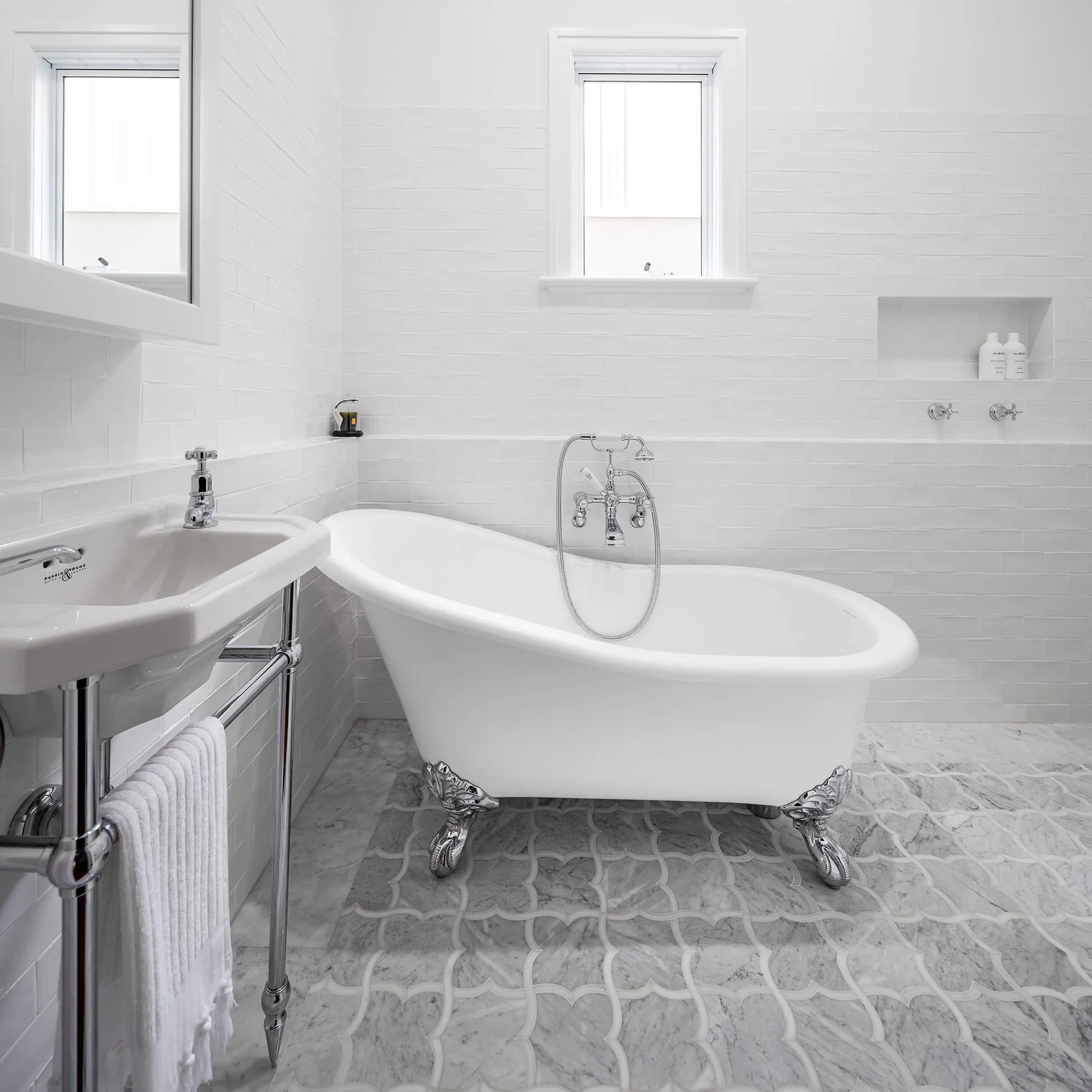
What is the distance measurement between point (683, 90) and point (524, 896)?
2.93 metres

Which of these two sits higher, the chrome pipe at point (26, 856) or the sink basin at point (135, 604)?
the sink basin at point (135, 604)

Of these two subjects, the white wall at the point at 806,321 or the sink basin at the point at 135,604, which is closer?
the sink basin at the point at 135,604

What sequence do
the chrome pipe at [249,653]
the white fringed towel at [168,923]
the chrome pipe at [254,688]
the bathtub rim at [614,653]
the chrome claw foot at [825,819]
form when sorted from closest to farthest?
the white fringed towel at [168,923] < the chrome pipe at [254,688] < the chrome pipe at [249,653] < the bathtub rim at [614,653] < the chrome claw foot at [825,819]

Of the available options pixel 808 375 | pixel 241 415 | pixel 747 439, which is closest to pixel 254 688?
pixel 241 415

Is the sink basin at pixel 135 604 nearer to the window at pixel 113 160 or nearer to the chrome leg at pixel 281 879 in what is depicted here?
the chrome leg at pixel 281 879

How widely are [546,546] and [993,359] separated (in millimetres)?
1838

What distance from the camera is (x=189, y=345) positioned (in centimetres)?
165

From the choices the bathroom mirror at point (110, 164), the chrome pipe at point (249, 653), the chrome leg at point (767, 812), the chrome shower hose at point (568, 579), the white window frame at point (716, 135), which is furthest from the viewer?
the white window frame at point (716, 135)

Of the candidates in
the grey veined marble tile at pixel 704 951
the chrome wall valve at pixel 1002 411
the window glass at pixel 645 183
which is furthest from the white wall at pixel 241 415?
the chrome wall valve at pixel 1002 411

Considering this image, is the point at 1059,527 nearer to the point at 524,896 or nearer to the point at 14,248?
the point at 524,896

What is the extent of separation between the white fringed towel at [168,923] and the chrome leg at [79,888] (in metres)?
0.09

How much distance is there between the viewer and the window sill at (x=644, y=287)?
9.23 ft

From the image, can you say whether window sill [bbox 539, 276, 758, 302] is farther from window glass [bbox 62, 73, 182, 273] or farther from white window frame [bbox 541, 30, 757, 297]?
window glass [bbox 62, 73, 182, 273]

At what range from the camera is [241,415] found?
196 cm
